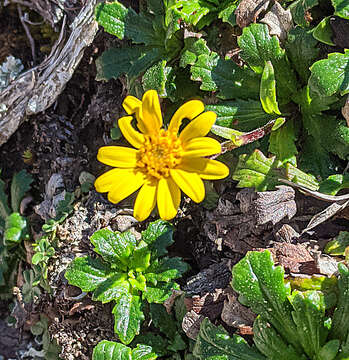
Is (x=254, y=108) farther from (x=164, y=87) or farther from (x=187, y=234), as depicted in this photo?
(x=187, y=234)

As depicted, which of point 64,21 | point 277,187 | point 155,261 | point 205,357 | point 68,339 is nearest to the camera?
point 205,357

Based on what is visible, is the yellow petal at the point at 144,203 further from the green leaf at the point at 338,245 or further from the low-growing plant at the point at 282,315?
the green leaf at the point at 338,245

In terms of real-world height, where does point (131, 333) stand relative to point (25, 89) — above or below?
below

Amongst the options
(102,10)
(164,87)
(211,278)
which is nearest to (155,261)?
(211,278)

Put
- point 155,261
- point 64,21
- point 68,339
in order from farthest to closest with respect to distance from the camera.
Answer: point 64,21
point 68,339
point 155,261

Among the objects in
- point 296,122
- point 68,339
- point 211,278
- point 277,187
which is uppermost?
point 296,122

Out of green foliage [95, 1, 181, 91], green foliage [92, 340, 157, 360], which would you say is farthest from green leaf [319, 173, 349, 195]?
green foliage [92, 340, 157, 360]
